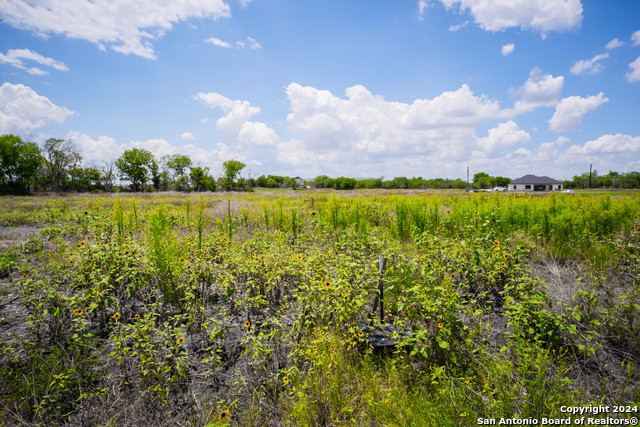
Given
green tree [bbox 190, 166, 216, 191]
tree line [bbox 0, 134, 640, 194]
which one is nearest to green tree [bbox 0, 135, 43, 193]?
tree line [bbox 0, 134, 640, 194]

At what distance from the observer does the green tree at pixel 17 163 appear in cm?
4012

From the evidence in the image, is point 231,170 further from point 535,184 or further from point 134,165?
point 535,184

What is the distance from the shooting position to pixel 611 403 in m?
1.88

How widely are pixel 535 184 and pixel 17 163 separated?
104650 millimetres

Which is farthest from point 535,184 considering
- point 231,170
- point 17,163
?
point 17,163

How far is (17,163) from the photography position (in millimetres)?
41062

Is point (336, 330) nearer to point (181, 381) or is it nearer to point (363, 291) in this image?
point (363, 291)

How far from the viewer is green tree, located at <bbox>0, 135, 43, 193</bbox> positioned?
40125 millimetres

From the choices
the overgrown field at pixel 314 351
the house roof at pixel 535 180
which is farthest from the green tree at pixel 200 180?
the house roof at pixel 535 180

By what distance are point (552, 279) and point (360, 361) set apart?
8.96ft

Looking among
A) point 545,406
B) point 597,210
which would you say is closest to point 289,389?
point 545,406

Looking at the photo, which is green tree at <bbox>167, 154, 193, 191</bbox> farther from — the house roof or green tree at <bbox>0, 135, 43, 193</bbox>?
the house roof

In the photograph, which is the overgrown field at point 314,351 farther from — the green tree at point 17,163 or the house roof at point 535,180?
the house roof at point 535,180

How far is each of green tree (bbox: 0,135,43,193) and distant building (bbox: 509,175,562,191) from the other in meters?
96.5
